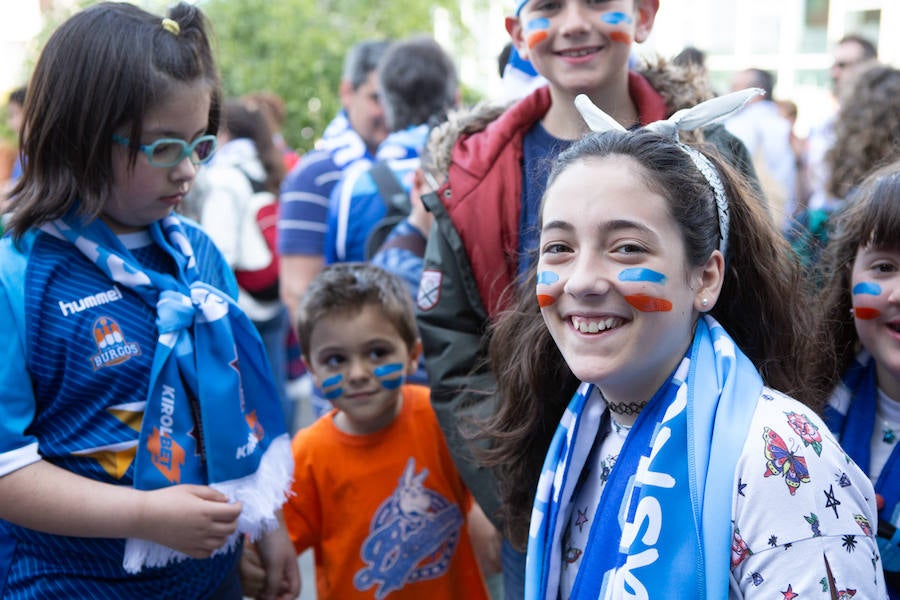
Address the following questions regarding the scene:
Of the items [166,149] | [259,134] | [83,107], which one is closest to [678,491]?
[166,149]

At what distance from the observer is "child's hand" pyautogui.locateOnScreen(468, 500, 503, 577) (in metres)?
2.57

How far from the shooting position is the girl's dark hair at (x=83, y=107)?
1.93 m

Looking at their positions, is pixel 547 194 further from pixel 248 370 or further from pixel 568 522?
pixel 248 370

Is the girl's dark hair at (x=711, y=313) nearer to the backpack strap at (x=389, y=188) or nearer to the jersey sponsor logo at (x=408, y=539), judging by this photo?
the jersey sponsor logo at (x=408, y=539)

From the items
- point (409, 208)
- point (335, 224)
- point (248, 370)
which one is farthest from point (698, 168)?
point (335, 224)

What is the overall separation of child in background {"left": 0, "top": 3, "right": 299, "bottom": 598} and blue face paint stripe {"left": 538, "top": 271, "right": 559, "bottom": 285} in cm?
83

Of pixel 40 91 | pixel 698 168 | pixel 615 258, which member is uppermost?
pixel 40 91

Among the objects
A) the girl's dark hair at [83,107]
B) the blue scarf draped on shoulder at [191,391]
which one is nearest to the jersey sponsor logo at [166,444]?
the blue scarf draped on shoulder at [191,391]

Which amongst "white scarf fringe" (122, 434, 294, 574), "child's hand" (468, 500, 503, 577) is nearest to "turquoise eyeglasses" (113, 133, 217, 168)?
"white scarf fringe" (122, 434, 294, 574)

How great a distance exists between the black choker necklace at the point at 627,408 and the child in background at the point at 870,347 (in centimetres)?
42

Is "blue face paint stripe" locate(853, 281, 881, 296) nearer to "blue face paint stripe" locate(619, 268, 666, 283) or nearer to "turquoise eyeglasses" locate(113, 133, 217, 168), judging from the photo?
"blue face paint stripe" locate(619, 268, 666, 283)

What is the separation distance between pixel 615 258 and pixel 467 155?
0.83m

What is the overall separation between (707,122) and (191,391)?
1254mm

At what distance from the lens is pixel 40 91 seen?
1.96m
